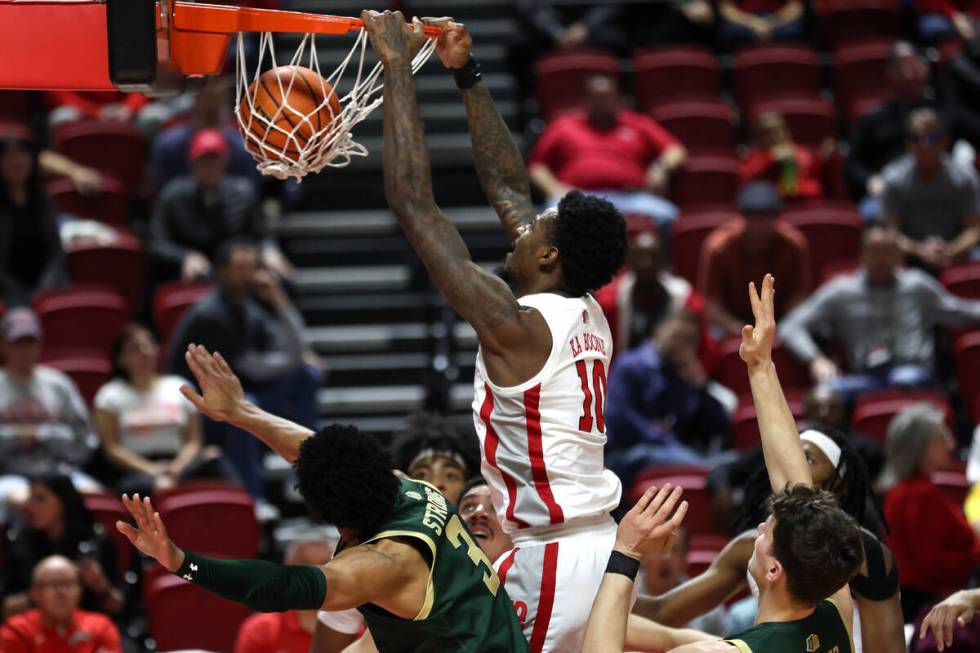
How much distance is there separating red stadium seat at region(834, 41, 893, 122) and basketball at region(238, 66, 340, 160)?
24.2 feet

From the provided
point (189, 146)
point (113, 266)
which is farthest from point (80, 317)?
point (189, 146)

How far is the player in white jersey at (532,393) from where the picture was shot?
480cm

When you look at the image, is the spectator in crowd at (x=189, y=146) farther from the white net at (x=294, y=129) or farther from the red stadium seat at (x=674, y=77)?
the white net at (x=294, y=129)

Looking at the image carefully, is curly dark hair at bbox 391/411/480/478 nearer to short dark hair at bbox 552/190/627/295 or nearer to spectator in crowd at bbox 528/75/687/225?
short dark hair at bbox 552/190/627/295

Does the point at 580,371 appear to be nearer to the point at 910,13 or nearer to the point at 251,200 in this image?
the point at 251,200

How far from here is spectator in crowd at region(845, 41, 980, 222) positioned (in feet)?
35.7

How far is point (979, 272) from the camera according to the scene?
9.55m

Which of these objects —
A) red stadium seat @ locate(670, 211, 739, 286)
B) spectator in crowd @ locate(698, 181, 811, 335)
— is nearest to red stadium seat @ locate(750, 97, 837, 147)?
red stadium seat @ locate(670, 211, 739, 286)

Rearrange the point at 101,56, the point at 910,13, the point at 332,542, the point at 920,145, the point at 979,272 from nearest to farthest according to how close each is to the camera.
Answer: the point at 101,56, the point at 332,542, the point at 979,272, the point at 920,145, the point at 910,13

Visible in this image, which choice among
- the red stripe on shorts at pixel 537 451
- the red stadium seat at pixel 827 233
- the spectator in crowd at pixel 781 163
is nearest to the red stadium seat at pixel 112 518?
the red stripe on shorts at pixel 537 451

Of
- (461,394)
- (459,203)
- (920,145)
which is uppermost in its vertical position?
(920,145)

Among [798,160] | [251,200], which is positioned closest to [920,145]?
[798,160]

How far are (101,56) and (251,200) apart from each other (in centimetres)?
541

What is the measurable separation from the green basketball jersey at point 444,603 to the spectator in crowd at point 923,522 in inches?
131
